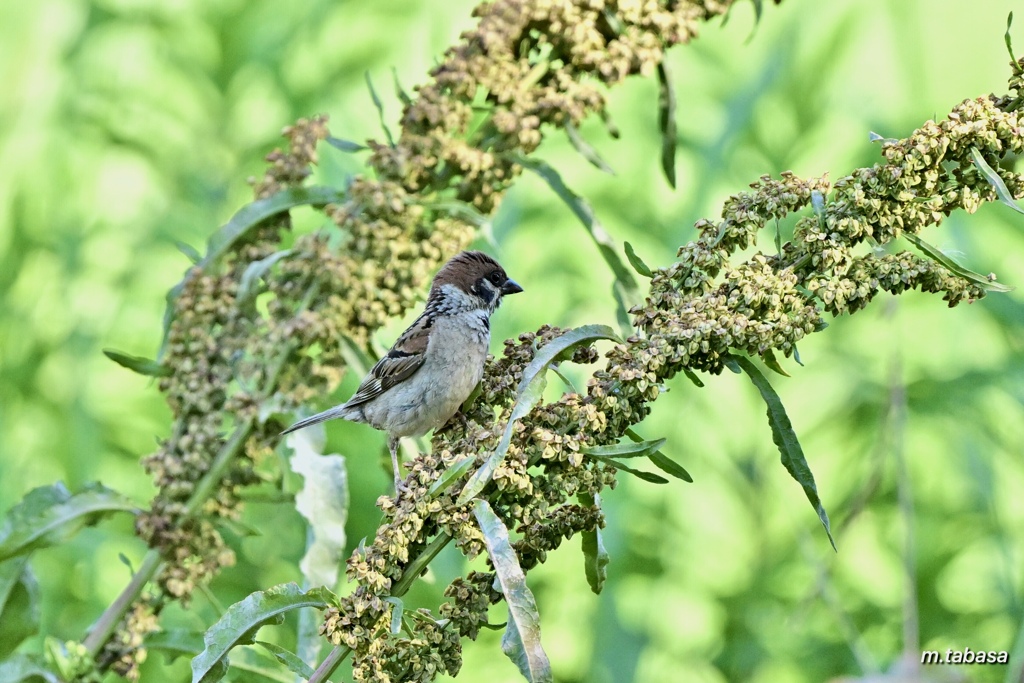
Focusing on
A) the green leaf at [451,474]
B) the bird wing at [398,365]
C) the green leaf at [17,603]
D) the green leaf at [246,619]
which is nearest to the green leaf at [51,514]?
the green leaf at [17,603]

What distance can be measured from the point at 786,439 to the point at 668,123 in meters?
0.81

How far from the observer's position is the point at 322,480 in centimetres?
153

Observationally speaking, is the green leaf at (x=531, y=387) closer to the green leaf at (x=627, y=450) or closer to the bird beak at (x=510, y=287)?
the green leaf at (x=627, y=450)

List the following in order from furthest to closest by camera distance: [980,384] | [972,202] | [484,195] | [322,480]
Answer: [980,384] < [484,195] < [322,480] < [972,202]

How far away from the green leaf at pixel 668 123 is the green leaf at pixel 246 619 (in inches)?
37.1

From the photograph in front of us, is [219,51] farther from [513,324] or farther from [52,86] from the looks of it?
[513,324]

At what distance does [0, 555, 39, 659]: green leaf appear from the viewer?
161 cm

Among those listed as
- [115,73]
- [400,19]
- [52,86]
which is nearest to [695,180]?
[400,19]

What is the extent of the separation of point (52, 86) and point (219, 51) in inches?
20.9

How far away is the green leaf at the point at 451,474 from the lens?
1.06 m

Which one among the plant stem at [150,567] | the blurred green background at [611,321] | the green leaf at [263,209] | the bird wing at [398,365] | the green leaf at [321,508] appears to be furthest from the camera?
the blurred green background at [611,321]

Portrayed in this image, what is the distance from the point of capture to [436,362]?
5.98ft

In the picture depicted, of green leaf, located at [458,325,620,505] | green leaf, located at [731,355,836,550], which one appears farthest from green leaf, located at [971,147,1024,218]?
green leaf, located at [458,325,620,505]

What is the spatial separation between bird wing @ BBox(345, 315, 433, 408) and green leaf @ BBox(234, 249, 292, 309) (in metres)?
0.23
